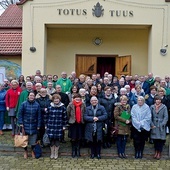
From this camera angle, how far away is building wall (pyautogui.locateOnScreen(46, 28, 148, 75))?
48.5 feet

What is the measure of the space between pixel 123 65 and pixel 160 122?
6.35 m

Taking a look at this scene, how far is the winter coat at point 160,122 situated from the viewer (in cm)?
820

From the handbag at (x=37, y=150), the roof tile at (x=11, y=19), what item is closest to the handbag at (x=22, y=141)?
the handbag at (x=37, y=150)

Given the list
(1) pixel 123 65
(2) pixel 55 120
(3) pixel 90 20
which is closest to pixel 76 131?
(2) pixel 55 120

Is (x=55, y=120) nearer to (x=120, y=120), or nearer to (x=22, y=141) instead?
(x=22, y=141)

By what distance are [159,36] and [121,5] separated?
199 centimetres

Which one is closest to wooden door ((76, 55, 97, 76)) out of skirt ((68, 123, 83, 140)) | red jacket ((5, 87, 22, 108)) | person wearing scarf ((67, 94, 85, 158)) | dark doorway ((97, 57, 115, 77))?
dark doorway ((97, 57, 115, 77))

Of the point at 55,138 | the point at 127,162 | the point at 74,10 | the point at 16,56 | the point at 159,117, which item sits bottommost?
the point at 127,162

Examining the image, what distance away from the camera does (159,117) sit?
8242mm

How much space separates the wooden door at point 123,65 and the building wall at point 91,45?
429 millimetres

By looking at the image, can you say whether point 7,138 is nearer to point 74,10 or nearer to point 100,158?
point 100,158

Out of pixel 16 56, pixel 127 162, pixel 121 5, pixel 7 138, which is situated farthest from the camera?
pixel 16 56

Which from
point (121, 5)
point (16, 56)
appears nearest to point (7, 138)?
point (16, 56)

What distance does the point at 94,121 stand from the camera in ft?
26.8
